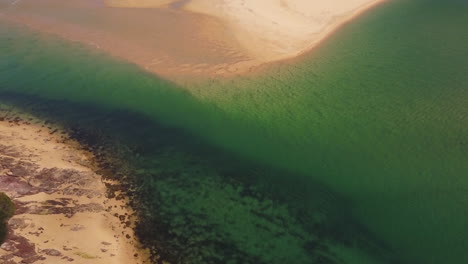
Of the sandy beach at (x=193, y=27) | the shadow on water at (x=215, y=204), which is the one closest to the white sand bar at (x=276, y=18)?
the sandy beach at (x=193, y=27)

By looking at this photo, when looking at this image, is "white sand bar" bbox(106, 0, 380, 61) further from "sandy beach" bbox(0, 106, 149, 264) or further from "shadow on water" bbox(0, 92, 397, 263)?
"sandy beach" bbox(0, 106, 149, 264)

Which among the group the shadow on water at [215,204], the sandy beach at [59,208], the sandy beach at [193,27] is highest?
Result: the sandy beach at [193,27]

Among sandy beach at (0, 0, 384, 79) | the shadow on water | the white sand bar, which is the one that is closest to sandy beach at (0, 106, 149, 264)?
the shadow on water

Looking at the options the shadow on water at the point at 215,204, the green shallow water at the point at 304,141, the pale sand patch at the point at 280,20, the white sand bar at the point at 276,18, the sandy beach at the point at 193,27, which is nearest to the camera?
the shadow on water at the point at 215,204

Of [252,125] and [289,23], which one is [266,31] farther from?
[252,125]

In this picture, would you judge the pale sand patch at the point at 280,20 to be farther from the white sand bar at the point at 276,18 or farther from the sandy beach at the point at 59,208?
the sandy beach at the point at 59,208
